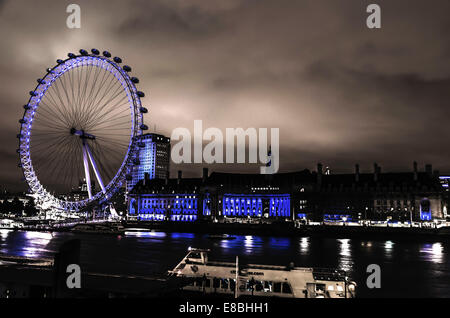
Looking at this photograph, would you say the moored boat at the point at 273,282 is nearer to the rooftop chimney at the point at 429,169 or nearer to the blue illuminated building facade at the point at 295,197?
the blue illuminated building facade at the point at 295,197

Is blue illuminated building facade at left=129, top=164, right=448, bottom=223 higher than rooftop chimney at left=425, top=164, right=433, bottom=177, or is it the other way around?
rooftop chimney at left=425, top=164, right=433, bottom=177

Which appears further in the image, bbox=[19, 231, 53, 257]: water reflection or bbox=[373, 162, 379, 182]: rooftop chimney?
bbox=[373, 162, 379, 182]: rooftop chimney

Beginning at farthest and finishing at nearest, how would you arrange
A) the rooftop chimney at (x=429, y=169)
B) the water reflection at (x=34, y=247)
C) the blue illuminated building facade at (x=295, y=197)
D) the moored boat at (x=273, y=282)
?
the rooftop chimney at (x=429, y=169) → the blue illuminated building facade at (x=295, y=197) → the water reflection at (x=34, y=247) → the moored boat at (x=273, y=282)

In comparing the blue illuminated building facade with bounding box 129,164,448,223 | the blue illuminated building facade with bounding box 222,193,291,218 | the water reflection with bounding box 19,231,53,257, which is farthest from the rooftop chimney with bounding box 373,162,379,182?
the water reflection with bounding box 19,231,53,257

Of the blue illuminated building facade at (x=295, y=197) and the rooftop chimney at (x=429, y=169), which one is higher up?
the rooftop chimney at (x=429, y=169)

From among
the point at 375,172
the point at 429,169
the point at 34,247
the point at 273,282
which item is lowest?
the point at 34,247

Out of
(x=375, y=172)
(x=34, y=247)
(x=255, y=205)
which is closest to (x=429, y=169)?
(x=375, y=172)

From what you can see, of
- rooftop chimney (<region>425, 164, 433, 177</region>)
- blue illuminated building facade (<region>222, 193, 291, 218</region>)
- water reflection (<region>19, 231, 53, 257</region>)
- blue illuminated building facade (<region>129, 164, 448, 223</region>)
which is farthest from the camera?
blue illuminated building facade (<region>222, 193, 291, 218</region>)

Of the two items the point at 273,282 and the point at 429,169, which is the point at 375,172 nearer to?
the point at 429,169

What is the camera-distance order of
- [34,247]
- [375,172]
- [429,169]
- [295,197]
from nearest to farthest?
[34,247], [429,169], [375,172], [295,197]

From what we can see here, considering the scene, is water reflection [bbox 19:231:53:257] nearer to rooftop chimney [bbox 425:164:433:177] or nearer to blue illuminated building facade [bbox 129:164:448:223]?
blue illuminated building facade [bbox 129:164:448:223]

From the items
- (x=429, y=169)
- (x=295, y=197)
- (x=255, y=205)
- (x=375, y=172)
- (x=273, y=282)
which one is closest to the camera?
(x=273, y=282)

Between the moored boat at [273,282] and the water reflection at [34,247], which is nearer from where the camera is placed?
the moored boat at [273,282]

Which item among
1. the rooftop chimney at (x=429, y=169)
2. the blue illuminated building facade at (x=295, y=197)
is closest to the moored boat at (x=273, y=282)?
the blue illuminated building facade at (x=295, y=197)
